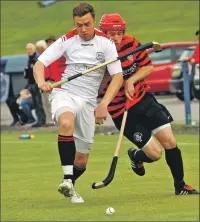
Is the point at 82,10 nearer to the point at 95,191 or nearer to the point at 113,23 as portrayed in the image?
the point at 113,23

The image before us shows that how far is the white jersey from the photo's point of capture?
11.5 metres

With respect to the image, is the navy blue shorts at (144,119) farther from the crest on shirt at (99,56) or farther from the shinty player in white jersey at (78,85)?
the crest on shirt at (99,56)

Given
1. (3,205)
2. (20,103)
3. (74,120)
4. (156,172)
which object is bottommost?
(20,103)

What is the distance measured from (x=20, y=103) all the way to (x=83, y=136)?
14677 millimetres

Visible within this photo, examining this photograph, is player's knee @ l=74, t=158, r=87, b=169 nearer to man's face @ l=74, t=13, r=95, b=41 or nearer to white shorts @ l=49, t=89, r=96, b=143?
white shorts @ l=49, t=89, r=96, b=143

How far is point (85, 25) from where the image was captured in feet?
37.2

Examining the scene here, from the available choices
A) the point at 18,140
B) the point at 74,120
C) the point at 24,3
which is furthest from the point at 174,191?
the point at 24,3

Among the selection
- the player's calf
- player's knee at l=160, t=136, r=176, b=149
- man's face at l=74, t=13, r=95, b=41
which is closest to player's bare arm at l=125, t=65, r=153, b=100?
player's knee at l=160, t=136, r=176, b=149

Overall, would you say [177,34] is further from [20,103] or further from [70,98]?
[70,98]

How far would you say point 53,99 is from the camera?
11.6 metres

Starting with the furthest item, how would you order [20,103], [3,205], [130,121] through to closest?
[20,103]
[130,121]
[3,205]

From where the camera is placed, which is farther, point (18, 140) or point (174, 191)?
point (18, 140)

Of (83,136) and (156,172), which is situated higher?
(83,136)

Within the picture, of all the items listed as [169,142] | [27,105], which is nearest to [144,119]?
[169,142]
